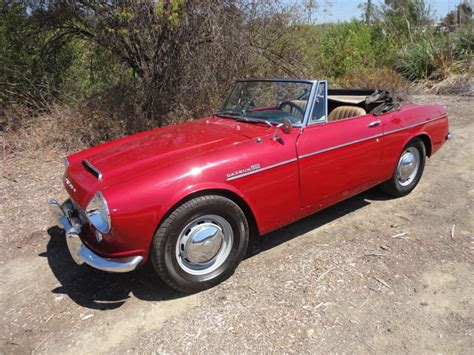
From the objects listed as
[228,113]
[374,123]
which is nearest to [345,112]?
[374,123]

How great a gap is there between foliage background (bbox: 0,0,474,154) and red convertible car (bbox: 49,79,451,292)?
2.41 metres

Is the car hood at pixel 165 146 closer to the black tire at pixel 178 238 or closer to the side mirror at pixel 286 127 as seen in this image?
the side mirror at pixel 286 127

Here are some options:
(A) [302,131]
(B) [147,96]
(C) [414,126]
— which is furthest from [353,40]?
(A) [302,131]

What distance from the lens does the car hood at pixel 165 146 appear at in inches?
112

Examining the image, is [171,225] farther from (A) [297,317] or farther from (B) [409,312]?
(B) [409,312]

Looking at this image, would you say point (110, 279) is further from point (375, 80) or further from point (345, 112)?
point (375, 80)

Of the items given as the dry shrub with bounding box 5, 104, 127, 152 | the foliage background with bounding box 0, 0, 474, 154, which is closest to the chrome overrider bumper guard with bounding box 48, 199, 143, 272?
the foliage background with bounding box 0, 0, 474, 154

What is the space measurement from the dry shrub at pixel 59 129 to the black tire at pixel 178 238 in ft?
13.1

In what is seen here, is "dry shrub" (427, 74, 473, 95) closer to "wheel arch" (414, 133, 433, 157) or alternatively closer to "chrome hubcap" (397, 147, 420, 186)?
"wheel arch" (414, 133, 433, 157)

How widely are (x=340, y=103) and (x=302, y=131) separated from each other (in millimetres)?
1463

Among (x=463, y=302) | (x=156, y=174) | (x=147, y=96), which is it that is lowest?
(x=463, y=302)

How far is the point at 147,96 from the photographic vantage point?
6.66 m

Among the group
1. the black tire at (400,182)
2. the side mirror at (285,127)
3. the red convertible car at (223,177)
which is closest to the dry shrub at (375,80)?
the black tire at (400,182)

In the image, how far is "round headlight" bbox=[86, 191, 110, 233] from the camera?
246 centimetres
